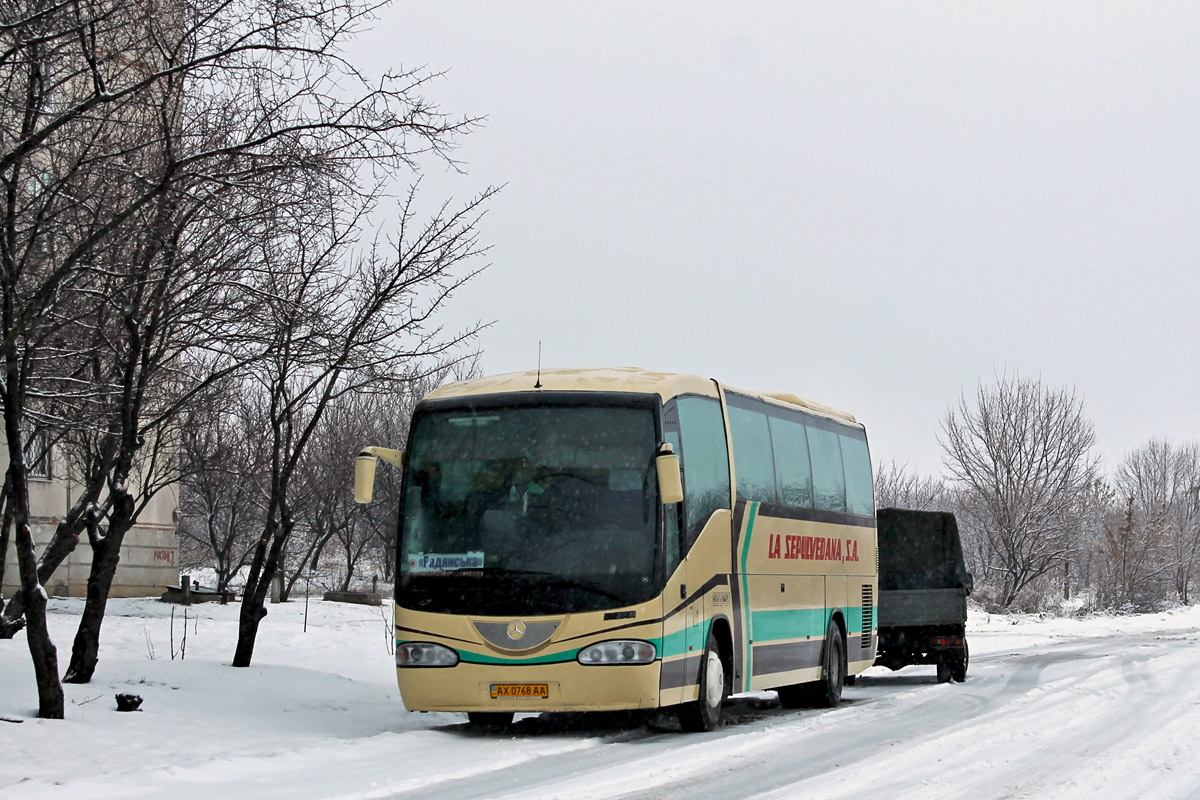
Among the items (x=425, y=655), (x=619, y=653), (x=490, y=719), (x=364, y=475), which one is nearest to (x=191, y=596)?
(x=490, y=719)

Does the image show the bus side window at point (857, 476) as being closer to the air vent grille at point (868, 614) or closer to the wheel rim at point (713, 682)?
the air vent grille at point (868, 614)

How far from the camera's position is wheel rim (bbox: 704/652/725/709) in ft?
47.1

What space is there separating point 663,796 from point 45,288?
5.74 meters

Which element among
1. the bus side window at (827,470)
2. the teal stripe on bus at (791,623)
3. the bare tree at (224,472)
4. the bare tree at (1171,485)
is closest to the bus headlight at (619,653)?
the teal stripe on bus at (791,623)

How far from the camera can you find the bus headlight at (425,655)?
13.4 m

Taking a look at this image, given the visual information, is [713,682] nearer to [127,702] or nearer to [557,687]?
[557,687]

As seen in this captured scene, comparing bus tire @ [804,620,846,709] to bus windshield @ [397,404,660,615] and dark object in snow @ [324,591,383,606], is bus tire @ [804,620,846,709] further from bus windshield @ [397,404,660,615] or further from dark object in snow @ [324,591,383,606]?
dark object in snow @ [324,591,383,606]

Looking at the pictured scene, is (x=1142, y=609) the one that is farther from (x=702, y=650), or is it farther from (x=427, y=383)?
(x=702, y=650)

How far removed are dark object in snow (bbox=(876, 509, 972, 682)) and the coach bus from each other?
7.65 m

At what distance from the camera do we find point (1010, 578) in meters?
56.2

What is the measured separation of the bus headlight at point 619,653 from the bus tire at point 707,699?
46.7 inches

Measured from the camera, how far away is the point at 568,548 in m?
13.4

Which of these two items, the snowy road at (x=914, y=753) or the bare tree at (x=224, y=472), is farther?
the bare tree at (x=224, y=472)

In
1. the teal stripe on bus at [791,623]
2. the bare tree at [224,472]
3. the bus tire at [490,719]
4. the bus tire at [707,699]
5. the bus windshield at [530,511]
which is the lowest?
the bus tire at [490,719]
